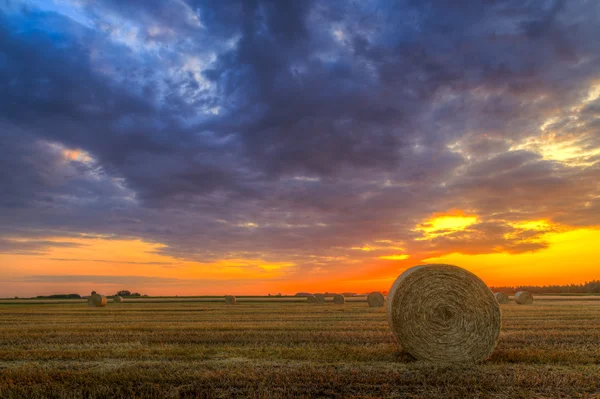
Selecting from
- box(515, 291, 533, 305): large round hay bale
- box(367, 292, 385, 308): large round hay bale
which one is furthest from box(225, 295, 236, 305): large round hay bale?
box(515, 291, 533, 305): large round hay bale

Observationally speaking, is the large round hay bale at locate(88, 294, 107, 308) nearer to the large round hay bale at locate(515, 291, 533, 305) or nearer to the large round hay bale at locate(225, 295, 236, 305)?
the large round hay bale at locate(225, 295, 236, 305)

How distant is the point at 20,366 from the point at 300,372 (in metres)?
5.66

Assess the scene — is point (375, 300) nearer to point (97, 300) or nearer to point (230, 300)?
point (230, 300)

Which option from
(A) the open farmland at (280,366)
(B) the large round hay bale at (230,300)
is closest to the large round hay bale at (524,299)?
(A) the open farmland at (280,366)

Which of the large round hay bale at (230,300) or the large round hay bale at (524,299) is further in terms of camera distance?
the large round hay bale at (230,300)

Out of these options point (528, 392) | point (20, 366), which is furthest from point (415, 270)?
point (20, 366)

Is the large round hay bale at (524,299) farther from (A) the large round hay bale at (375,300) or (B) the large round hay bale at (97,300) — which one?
(B) the large round hay bale at (97,300)

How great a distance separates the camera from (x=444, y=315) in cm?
1097

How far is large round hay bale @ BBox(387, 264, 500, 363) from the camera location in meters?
10.3

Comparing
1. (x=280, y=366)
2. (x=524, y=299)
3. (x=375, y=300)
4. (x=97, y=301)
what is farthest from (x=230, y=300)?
(x=280, y=366)

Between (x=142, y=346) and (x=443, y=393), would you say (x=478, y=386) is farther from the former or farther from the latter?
(x=142, y=346)

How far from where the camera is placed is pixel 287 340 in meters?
12.3

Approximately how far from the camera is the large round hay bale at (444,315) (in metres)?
10.3

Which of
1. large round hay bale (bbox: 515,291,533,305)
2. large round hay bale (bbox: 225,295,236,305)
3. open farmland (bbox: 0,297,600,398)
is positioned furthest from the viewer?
large round hay bale (bbox: 225,295,236,305)
